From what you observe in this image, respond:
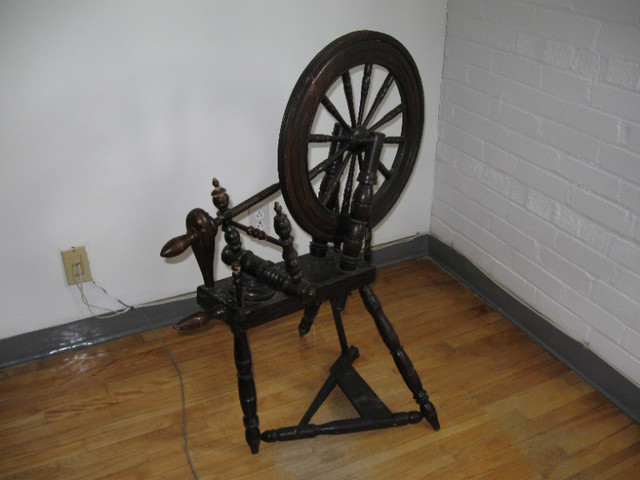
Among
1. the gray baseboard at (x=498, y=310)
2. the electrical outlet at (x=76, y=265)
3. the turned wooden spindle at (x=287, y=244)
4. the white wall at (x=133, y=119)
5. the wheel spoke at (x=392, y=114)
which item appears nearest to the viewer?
the turned wooden spindle at (x=287, y=244)

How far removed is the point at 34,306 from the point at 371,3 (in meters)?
1.48

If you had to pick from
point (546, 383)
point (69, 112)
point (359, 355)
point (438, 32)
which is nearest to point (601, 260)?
point (546, 383)

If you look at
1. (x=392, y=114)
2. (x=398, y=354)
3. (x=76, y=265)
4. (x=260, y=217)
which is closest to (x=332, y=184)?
(x=392, y=114)

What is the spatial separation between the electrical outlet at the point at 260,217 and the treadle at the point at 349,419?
0.54 metres

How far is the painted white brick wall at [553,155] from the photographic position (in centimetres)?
176

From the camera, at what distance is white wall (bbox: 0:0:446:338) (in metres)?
1.82

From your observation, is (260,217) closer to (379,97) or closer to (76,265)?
(76,265)

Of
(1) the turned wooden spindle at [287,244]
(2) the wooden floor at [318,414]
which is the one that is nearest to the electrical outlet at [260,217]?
(2) the wooden floor at [318,414]

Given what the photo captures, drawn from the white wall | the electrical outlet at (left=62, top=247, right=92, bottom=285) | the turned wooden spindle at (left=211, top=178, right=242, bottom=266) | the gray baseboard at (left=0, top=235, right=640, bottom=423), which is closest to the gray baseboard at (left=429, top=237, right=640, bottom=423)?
the gray baseboard at (left=0, top=235, right=640, bottom=423)

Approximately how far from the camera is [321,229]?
5.57 ft

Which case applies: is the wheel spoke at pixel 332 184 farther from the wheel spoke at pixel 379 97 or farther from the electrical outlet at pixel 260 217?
the electrical outlet at pixel 260 217

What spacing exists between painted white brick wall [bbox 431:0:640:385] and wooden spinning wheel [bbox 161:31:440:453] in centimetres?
48

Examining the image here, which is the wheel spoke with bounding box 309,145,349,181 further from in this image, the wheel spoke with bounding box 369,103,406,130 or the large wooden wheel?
the wheel spoke with bounding box 369,103,406,130

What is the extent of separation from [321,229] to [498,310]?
96cm
